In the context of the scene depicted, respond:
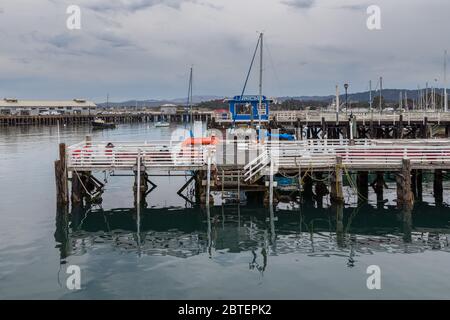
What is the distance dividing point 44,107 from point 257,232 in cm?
17224

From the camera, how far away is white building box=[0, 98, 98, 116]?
6649 inches

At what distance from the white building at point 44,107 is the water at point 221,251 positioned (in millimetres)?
148905

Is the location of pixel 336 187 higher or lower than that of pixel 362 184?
higher

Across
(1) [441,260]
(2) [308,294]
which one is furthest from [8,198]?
(1) [441,260]

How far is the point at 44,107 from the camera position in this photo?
594 ft

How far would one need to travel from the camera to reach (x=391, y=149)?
2773 cm

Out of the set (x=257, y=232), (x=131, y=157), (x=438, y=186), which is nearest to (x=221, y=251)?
(x=257, y=232)

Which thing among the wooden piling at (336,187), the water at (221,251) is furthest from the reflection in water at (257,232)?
the wooden piling at (336,187)

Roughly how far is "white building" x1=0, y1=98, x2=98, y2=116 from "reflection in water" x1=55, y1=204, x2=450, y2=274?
491 feet

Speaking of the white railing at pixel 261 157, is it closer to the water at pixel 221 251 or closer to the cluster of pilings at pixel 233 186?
the cluster of pilings at pixel 233 186

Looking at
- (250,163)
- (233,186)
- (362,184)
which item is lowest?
(362,184)

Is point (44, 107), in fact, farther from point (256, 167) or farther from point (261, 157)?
point (261, 157)

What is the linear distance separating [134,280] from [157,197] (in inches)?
598

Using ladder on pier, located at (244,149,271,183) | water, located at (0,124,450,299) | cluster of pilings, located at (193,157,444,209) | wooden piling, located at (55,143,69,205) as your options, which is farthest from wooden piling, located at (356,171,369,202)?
wooden piling, located at (55,143,69,205)
